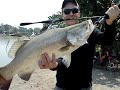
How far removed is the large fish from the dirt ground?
25.5ft

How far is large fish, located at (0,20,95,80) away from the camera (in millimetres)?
3277

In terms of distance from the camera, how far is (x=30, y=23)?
3967mm

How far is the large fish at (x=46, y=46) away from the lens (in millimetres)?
3277

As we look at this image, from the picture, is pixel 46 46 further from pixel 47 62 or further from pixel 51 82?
pixel 51 82

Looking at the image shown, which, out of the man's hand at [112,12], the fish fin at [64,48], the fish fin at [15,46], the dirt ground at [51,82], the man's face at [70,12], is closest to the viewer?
the fish fin at [64,48]

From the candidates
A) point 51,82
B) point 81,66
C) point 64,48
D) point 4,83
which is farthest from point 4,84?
point 51,82

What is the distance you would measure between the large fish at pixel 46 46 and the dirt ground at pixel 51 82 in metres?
7.78

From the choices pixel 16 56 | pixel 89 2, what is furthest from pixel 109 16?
pixel 89 2

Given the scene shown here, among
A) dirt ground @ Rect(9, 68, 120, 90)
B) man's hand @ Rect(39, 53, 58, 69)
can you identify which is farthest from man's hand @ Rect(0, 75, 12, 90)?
dirt ground @ Rect(9, 68, 120, 90)

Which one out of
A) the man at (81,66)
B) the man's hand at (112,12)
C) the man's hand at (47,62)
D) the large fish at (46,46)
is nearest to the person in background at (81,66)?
the man at (81,66)

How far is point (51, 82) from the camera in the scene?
12.3 m

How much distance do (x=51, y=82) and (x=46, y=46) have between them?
360 inches

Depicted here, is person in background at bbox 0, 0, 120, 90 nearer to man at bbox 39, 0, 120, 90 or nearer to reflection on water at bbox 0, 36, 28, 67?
man at bbox 39, 0, 120, 90

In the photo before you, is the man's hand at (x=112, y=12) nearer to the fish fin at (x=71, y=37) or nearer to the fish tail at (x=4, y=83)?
the fish fin at (x=71, y=37)
